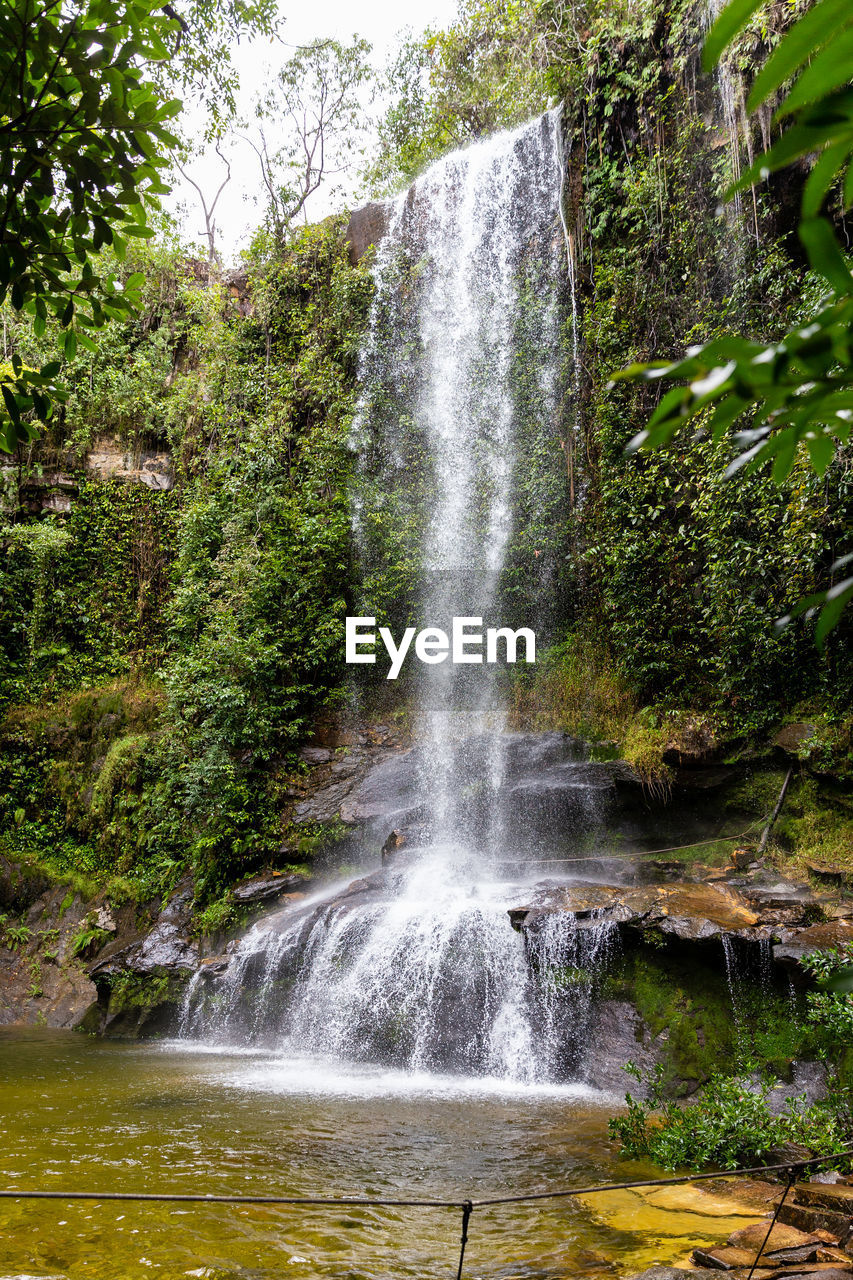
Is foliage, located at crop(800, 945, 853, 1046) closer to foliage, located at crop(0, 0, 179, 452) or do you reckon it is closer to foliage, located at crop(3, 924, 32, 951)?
foliage, located at crop(0, 0, 179, 452)

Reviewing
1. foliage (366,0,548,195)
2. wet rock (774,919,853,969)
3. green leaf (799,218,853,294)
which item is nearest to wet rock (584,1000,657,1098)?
wet rock (774,919,853,969)

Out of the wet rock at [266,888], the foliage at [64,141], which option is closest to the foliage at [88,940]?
the wet rock at [266,888]

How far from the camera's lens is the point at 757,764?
930 centimetres

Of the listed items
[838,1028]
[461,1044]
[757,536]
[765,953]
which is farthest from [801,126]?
[757,536]

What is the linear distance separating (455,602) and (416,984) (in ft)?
24.9

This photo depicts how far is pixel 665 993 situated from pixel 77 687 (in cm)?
1158

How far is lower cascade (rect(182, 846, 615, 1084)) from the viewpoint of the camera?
7.36 meters

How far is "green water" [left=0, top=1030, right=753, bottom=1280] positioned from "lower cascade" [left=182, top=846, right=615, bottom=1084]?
0.62m

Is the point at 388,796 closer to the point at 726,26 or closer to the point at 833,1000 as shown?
the point at 833,1000

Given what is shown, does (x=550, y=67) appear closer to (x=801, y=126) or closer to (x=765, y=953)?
(x=765, y=953)

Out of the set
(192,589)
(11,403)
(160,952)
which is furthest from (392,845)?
(11,403)

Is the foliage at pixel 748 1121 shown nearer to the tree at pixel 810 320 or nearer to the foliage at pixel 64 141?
the tree at pixel 810 320

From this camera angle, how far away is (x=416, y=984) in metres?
8.05

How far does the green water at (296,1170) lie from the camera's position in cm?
356
